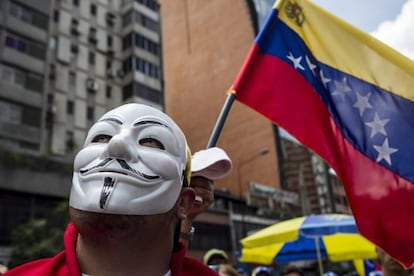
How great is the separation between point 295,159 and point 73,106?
2575 centimetres

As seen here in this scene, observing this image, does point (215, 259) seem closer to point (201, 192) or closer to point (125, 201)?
point (201, 192)

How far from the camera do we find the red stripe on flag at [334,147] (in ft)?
9.21

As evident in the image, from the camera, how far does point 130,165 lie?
131cm

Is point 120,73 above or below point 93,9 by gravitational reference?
below

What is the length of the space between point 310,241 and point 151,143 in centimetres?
712

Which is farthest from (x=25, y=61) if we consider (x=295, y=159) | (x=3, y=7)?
(x=295, y=159)

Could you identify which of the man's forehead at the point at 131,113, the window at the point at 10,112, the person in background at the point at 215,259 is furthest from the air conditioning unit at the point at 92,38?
the man's forehead at the point at 131,113

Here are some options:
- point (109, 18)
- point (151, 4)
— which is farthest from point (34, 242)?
point (151, 4)

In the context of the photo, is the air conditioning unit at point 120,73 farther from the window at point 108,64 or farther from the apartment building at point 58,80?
the window at point 108,64

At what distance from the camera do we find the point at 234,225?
104 feet

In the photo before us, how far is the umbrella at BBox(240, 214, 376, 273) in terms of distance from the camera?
6.55 metres

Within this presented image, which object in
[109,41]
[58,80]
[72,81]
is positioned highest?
[109,41]

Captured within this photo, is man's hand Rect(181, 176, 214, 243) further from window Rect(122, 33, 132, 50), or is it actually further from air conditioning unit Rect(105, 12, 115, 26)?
air conditioning unit Rect(105, 12, 115, 26)

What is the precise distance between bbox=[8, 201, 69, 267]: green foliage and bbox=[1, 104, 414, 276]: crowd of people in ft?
51.6
